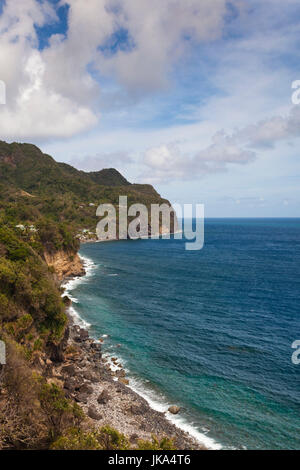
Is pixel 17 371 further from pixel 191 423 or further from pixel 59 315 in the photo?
pixel 191 423

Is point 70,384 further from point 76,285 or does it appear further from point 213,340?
point 76,285

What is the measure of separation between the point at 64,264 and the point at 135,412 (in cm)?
5038

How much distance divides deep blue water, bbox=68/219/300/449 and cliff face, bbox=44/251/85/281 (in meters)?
5.73

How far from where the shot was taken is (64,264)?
71.5m

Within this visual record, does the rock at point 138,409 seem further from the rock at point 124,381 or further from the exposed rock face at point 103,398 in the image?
the rock at point 124,381

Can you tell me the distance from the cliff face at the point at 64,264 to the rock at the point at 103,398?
40.5 m

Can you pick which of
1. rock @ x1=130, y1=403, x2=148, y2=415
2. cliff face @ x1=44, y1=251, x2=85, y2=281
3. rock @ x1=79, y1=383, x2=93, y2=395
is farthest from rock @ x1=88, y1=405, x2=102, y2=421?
cliff face @ x1=44, y1=251, x2=85, y2=281

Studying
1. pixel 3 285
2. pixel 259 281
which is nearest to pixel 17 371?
pixel 3 285

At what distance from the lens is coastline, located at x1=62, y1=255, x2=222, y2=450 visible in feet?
77.6

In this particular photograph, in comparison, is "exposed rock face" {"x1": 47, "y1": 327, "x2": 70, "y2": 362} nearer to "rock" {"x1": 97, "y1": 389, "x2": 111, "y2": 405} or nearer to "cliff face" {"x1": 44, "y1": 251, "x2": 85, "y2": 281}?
"rock" {"x1": 97, "y1": 389, "x2": 111, "y2": 405}

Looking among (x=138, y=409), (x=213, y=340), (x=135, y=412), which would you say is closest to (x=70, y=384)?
(x=135, y=412)

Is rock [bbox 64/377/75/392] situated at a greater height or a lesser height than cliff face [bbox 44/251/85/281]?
lesser

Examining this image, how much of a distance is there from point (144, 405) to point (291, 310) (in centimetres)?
3432

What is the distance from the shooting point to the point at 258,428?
970 inches
